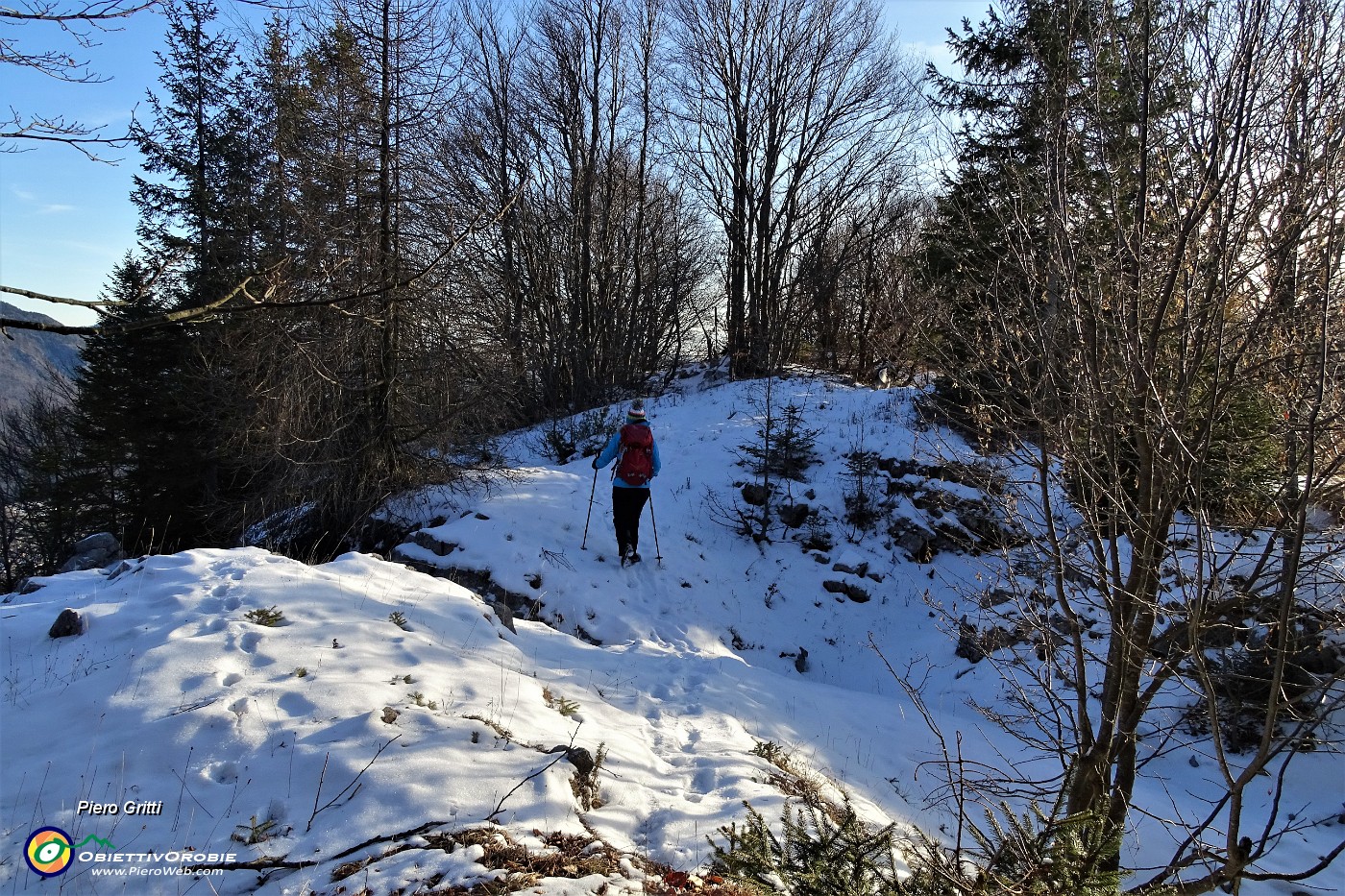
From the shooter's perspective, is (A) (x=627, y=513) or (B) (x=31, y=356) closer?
(A) (x=627, y=513)

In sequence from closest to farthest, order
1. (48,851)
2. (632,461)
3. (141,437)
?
(48,851), (632,461), (141,437)

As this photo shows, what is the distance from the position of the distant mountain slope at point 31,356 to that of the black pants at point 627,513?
236 inches

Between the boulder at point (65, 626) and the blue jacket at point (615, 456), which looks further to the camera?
the blue jacket at point (615, 456)

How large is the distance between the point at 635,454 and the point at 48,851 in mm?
7157

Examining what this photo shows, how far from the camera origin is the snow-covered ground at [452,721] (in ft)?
9.80

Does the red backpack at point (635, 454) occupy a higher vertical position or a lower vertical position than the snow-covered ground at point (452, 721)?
higher

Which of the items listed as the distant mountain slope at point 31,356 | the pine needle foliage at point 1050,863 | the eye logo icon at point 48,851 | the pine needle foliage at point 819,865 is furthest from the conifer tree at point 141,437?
the pine needle foliage at point 1050,863

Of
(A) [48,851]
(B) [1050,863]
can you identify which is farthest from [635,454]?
(B) [1050,863]

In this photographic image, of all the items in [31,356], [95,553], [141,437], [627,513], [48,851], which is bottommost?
[95,553]

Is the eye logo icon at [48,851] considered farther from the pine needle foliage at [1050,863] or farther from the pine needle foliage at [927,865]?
the pine needle foliage at [1050,863]

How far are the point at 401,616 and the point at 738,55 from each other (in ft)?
70.2

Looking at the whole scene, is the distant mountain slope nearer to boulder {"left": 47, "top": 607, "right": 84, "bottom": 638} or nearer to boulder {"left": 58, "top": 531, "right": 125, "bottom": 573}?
boulder {"left": 47, "top": 607, "right": 84, "bottom": 638}

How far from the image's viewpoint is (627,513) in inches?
384

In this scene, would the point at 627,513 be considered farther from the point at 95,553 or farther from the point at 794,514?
the point at 95,553
